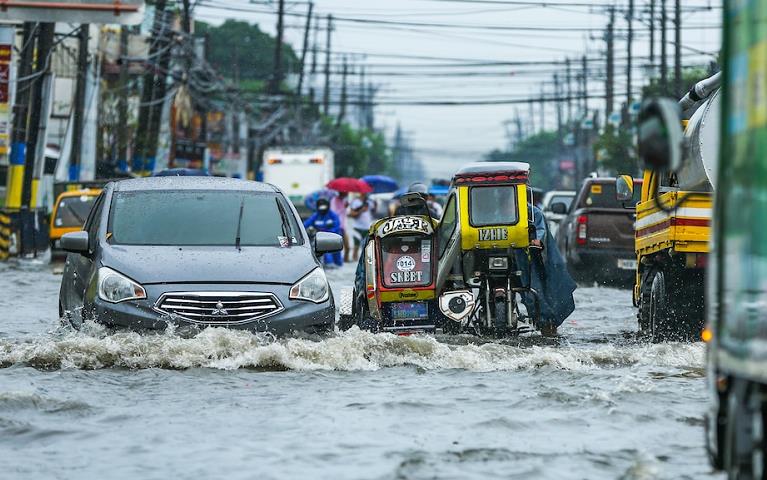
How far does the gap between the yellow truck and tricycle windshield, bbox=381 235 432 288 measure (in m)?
2.12

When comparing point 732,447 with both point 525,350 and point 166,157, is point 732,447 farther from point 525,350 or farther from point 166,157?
point 166,157

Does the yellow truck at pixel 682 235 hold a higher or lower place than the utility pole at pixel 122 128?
lower

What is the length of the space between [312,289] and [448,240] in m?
2.80

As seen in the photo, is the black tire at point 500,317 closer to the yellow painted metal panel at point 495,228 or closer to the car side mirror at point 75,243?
the yellow painted metal panel at point 495,228

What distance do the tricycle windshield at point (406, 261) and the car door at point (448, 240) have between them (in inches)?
5.1

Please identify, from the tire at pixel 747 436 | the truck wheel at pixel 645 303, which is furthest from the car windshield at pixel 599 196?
the tire at pixel 747 436

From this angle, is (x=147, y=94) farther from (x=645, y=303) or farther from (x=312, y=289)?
(x=312, y=289)

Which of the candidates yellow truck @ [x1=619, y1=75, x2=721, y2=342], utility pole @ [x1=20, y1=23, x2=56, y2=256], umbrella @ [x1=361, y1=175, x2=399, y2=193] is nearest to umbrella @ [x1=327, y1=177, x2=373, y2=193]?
utility pole @ [x1=20, y1=23, x2=56, y2=256]

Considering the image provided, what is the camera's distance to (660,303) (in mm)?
14133

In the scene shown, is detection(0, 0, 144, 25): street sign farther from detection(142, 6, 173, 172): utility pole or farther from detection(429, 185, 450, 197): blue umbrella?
detection(429, 185, 450, 197): blue umbrella

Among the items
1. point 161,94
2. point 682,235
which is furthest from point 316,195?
point 682,235

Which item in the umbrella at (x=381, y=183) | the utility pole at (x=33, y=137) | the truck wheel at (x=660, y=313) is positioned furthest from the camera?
the umbrella at (x=381, y=183)

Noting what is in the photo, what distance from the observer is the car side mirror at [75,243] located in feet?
38.5

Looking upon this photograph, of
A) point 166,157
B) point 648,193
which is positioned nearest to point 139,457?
point 648,193
